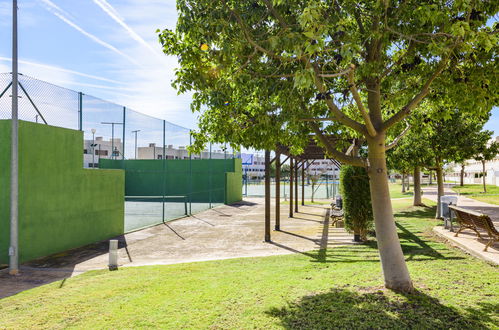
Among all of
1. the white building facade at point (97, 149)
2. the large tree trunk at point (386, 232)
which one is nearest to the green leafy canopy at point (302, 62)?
the large tree trunk at point (386, 232)

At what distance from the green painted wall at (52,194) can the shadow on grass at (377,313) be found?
26.6 feet

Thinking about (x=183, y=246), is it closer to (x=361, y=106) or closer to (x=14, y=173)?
(x=14, y=173)

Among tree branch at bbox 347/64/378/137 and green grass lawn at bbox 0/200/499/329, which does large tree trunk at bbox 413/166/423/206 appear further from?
tree branch at bbox 347/64/378/137

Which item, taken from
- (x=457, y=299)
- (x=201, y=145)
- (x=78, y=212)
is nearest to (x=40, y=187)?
(x=78, y=212)

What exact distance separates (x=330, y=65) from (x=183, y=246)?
805cm

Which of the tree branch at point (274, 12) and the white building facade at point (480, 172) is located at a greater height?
the tree branch at point (274, 12)

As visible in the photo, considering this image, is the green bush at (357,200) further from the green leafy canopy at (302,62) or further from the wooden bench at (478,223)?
the green leafy canopy at (302,62)

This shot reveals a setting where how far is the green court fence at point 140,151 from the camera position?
11406 mm

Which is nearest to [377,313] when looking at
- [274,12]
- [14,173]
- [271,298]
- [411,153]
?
[271,298]

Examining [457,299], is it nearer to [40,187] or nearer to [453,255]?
[453,255]

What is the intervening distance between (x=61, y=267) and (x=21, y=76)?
16.8ft

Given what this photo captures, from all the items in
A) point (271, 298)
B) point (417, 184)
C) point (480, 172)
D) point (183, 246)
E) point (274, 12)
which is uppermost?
point (274, 12)

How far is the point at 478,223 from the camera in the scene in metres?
8.96

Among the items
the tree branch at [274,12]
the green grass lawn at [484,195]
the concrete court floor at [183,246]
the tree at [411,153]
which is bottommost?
the concrete court floor at [183,246]
